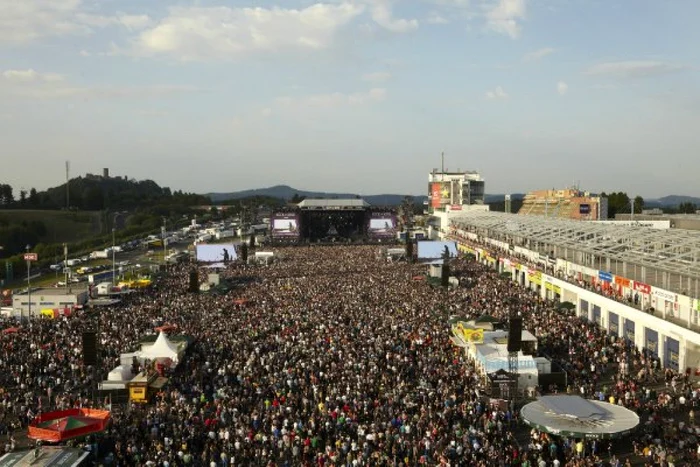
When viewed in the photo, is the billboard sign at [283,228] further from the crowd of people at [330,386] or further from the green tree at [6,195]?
the green tree at [6,195]

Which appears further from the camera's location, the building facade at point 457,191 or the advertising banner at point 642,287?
the building facade at point 457,191

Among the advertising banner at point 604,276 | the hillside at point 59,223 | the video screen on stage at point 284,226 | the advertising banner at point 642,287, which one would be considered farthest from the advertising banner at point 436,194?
the advertising banner at point 642,287

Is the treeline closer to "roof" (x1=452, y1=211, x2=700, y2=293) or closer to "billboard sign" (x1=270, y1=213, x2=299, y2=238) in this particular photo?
"billboard sign" (x1=270, y1=213, x2=299, y2=238)

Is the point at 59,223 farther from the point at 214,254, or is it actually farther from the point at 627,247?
→ the point at 627,247

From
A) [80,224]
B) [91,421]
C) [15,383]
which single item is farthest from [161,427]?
[80,224]

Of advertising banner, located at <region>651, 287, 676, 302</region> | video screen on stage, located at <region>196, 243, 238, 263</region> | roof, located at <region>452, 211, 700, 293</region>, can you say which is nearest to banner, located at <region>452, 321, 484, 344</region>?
advertising banner, located at <region>651, 287, 676, 302</region>

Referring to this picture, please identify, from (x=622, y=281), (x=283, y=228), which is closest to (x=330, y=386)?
(x=622, y=281)
